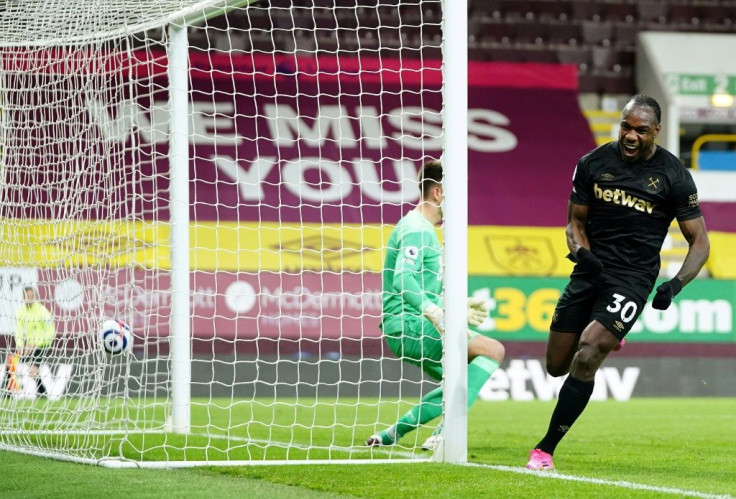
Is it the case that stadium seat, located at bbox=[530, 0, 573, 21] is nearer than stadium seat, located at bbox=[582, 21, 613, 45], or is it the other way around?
stadium seat, located at bbox=[530, 0, 573, 21]

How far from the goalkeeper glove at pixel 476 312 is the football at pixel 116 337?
6.33 feet

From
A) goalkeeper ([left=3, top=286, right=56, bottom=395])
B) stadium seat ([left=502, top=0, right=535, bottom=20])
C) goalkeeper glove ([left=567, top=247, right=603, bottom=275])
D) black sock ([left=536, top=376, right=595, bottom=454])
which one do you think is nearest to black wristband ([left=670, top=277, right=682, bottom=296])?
goalkeeper glove ([left=567, top=247, right=603, bottom=275])

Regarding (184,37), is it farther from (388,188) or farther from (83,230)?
(388,188)

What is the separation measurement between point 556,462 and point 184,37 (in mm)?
3651

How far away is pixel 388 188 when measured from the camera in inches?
731

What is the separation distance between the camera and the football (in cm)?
720

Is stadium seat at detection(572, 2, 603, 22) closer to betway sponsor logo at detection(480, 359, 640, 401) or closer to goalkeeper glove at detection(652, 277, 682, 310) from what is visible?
betway sponsor logo at detection(480, 359, 640, 401)

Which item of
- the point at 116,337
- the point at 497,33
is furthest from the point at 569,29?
the point at 116,337

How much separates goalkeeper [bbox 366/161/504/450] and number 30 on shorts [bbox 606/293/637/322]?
1.18 metres

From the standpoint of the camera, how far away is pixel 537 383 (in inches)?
608

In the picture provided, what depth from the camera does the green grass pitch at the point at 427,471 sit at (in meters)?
5.39

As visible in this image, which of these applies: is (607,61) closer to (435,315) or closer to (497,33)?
(497,33)

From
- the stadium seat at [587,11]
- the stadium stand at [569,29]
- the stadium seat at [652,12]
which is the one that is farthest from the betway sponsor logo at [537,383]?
the stadium seat at [652,12]

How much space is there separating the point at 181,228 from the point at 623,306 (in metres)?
3.30
